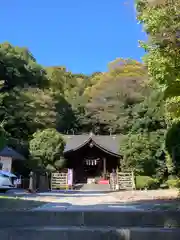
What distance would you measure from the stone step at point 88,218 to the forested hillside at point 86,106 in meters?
17.4

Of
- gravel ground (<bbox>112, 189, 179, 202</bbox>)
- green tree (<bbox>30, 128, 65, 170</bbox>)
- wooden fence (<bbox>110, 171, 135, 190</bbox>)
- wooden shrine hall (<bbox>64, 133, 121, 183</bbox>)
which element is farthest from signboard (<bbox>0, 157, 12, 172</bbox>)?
gravel ground (<bbox>112, 189, 179, 202</bbox>)

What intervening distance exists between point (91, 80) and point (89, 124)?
12.9 m

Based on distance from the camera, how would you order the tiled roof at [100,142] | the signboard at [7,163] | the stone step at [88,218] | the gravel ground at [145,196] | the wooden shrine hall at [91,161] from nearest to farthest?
the stone step at [88,218] → the gravel ground at [145,196] → the signboard at [7,163] → the wooden shrine hall at [91,161] → the tiled roof at [100,142]

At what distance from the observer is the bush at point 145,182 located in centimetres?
2381

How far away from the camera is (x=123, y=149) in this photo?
90.9ft

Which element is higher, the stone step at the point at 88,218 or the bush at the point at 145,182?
the bush at the point at 145,182

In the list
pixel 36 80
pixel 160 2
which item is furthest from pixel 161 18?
pixel 36 80

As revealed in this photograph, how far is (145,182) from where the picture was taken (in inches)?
941

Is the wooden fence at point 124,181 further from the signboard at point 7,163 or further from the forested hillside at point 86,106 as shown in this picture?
the signboard at point 7,163

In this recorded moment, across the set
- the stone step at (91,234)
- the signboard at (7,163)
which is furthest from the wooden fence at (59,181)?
the stone step at (91,234)

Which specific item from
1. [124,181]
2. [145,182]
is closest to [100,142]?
[124,181]

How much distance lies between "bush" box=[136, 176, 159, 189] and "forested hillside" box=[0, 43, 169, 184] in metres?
1.24

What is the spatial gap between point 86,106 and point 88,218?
143ft

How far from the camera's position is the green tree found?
2631 cm
